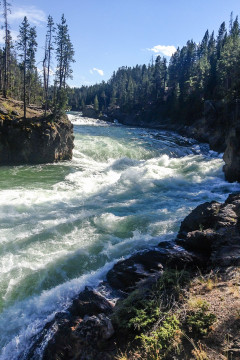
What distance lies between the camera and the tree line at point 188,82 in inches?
2203

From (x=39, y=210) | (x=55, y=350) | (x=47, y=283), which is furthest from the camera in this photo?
(x=39, y=210)

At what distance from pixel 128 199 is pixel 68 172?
848cm

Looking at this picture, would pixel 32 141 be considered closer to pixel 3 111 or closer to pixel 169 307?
pixel 3 111

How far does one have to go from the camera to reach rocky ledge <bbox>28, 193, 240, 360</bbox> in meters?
5.01

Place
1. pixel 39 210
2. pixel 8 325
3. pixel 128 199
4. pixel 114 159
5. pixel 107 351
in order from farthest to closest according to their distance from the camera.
A: pixel 114 159 < pixel 128 199 < pixel 39 210 < pixel 8 325 < pixel 107 351

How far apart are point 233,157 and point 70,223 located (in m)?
15.6

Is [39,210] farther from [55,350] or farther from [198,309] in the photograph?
[198,309]

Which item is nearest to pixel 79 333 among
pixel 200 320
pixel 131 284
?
pixel 131 284

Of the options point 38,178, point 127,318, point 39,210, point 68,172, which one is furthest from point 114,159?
point 127,318

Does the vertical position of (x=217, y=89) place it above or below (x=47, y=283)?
above

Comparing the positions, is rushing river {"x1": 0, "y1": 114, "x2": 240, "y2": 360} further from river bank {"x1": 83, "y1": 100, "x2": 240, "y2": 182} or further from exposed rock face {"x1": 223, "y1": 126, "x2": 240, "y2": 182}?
river bank {"x1": 83, "y1": 100, "x2": 240, "y2": 182}

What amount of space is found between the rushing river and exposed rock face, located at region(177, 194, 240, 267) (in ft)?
5.19

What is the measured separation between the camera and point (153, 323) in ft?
16.1

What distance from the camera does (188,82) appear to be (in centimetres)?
7381
